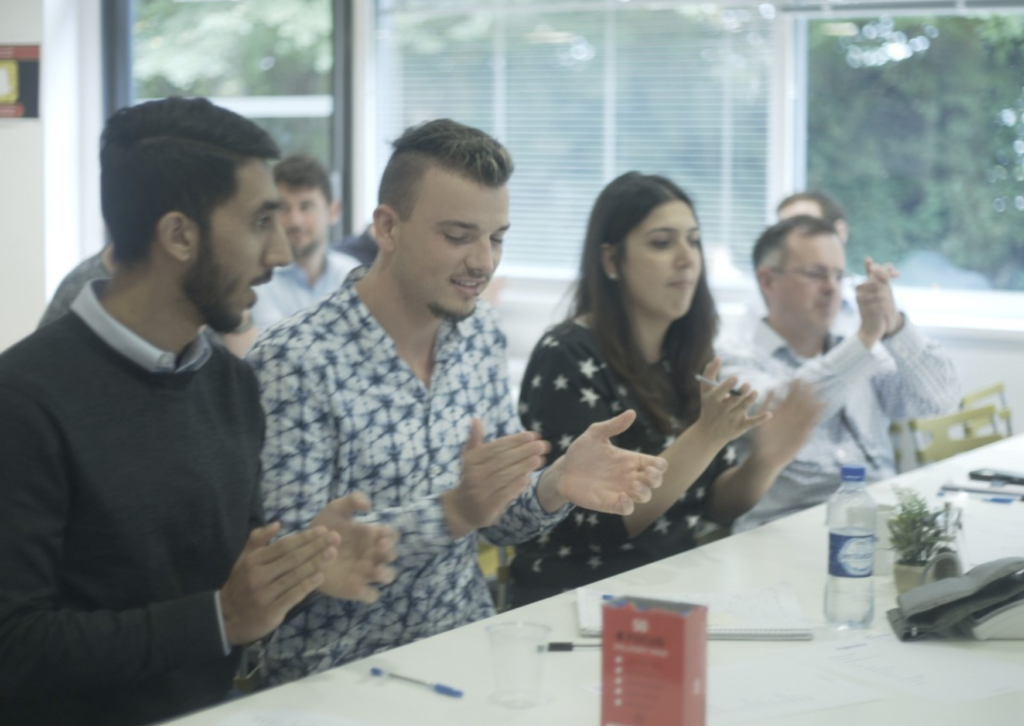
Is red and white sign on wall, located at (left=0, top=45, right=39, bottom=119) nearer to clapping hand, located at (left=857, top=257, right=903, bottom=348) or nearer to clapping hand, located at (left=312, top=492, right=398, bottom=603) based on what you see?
clapping hand, located at (left=857, top=257, right=903, bottom=348)

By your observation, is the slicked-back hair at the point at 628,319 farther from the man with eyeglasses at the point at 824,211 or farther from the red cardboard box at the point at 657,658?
the man with eyeglasses at the point at 824,211

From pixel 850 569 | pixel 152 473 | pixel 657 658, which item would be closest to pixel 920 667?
pixel 850 569

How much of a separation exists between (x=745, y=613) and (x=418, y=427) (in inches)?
24.2

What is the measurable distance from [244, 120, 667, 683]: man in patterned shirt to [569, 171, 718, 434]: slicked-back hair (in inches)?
17.9

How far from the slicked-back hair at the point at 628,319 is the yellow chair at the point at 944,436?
Answer: 931 millimetres

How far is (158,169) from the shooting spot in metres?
1.59

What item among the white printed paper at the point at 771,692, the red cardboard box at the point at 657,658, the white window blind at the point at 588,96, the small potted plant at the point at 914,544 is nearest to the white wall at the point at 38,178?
the white window blind at the point at 588,96

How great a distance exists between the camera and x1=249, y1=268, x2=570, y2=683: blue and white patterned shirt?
6.03 feet

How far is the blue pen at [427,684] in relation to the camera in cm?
143

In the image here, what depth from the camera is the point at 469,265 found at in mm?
1987

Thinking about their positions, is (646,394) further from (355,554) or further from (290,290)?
(290,290)

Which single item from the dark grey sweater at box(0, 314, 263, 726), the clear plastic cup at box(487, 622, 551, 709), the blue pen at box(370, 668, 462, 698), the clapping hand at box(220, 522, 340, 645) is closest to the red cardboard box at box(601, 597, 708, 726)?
the clear plastic cup at box(487, 622, 551, 709)

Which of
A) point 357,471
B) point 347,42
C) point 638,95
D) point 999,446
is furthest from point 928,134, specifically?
point 357,471

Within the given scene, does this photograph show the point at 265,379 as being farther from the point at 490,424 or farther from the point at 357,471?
the point at 490,424
